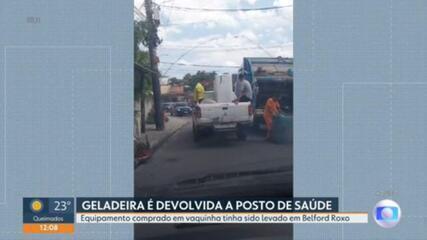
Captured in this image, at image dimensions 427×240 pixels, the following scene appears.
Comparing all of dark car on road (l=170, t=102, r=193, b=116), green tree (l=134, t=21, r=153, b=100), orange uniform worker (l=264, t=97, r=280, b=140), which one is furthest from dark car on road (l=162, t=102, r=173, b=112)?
orange uniform worker (l=264, t=97, r=280, b=140)

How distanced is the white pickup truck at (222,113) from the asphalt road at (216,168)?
5cm

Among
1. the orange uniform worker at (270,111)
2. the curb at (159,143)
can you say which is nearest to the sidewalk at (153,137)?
the curb at (159,143)

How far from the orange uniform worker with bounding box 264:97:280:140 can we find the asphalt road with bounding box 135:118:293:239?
7 centimetres

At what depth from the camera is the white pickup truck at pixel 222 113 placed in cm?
367

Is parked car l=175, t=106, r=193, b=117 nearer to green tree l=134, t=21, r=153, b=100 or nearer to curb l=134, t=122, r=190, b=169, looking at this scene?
curb l=134, t=122, r=190, b=169

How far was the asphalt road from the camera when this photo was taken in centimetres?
362

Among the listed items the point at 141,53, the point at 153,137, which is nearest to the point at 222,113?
the point at 153,137
